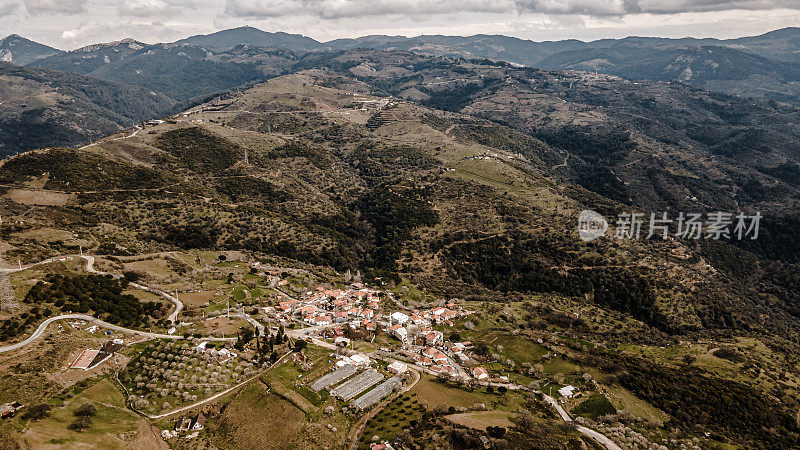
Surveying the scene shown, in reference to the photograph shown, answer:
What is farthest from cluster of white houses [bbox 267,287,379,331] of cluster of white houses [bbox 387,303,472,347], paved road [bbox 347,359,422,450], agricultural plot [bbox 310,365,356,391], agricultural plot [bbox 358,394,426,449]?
agricultural plot [bbox 358,394,426,449]

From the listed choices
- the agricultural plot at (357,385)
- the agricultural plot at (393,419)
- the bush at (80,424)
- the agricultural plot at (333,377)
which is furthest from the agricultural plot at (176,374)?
the agricultural plot at (393,419)

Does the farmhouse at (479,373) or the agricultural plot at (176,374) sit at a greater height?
the agricultural plot at (176,374)

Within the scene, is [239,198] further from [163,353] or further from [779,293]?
[779,293]

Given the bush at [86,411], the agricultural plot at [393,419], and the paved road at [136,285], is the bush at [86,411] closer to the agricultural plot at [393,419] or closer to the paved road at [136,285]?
the paved road at [136,285]

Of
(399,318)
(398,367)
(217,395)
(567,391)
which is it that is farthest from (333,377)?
(567,391)

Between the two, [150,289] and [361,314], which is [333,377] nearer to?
[361,314]

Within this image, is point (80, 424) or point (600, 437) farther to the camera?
point (600, 437)
